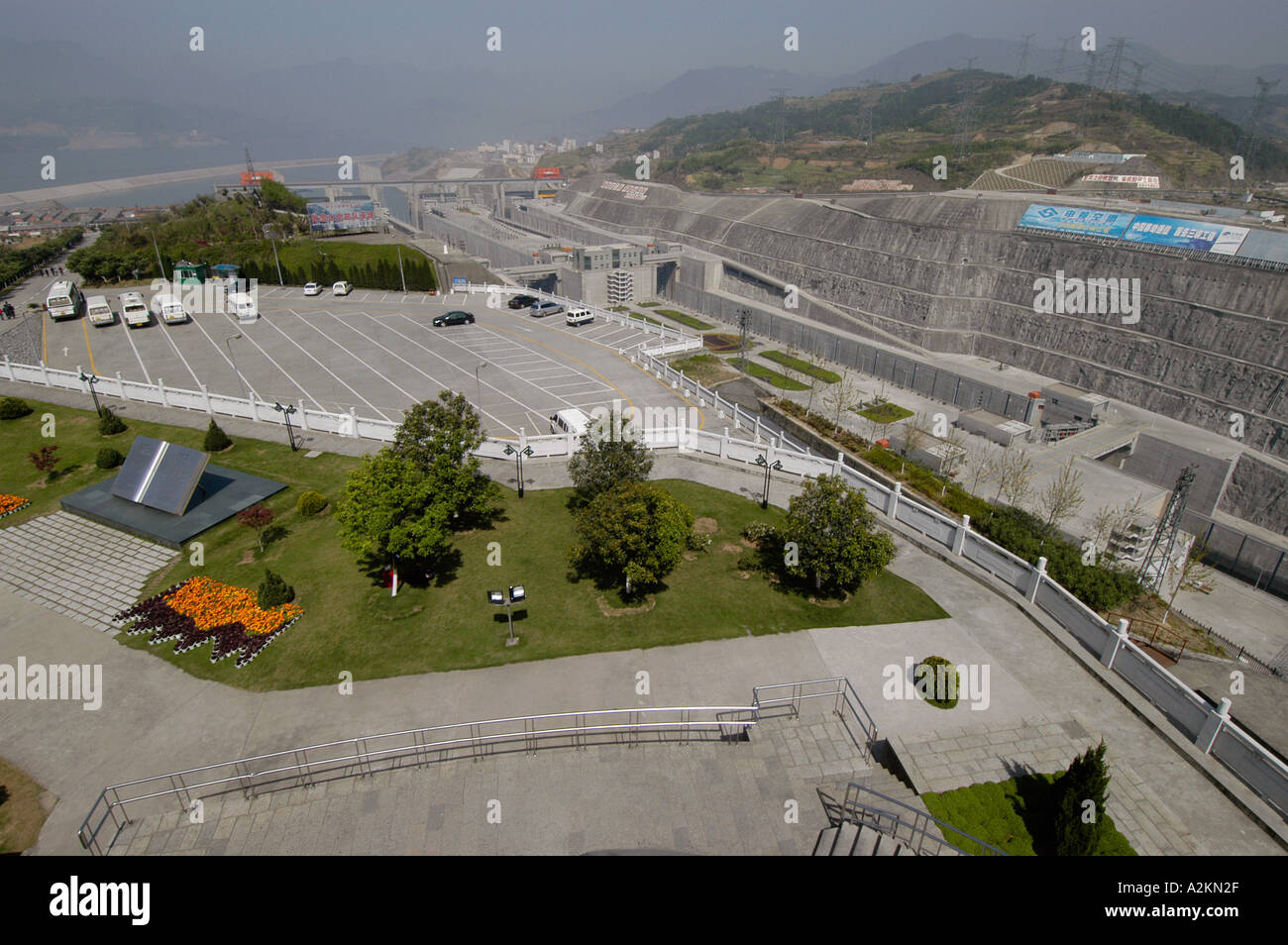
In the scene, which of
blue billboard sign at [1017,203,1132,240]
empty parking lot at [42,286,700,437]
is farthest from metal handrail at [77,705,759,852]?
blue billboard sign at [1017,203,1132,240]

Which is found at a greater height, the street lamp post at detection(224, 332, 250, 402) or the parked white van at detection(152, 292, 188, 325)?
the parked white van at detection(152, 292, 188, 325)

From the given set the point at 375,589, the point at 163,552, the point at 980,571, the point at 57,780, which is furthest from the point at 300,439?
the point at 980,571

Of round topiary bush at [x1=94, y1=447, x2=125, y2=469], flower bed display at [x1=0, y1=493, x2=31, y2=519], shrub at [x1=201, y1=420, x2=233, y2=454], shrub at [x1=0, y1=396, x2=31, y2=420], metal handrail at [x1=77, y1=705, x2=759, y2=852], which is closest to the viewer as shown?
metal handrail at [x1=77, y1=705, x2=759, y2=852]

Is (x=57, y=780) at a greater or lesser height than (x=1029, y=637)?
lesser

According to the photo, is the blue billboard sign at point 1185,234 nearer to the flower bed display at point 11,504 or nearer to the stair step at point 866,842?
the stair step at point 866,842

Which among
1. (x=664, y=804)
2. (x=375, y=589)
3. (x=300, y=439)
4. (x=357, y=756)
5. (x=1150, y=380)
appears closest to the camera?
(x=664, y=804)

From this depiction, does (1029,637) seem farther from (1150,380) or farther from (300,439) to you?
(1150,380)

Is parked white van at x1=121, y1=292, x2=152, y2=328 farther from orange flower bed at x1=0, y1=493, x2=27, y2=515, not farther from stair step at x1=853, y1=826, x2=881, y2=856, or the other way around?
stair step at x1=853, y1=826, x2=881, y2=856
